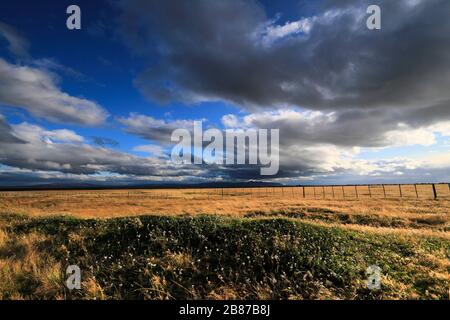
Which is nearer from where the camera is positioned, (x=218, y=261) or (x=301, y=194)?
(x=218, y=261)

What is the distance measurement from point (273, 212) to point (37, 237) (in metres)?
23.4

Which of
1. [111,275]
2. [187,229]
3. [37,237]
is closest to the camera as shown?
[111,275]

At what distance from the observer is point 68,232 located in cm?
1270

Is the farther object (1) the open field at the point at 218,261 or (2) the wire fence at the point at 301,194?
(2) the wire fence at the point at 301,194

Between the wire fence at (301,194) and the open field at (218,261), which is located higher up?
the wire fence at (301,194)

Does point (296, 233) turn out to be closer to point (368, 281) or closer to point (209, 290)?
point (368, 281)

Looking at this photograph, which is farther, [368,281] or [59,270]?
[59,270]

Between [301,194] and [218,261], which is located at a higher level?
[301,194]

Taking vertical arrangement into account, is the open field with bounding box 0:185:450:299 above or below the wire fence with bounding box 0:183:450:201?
below

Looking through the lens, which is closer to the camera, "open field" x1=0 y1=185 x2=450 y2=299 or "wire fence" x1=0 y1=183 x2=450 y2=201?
"open field" x1=0 y1=185 x2=450 y2=299

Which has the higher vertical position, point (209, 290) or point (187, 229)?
point (187, 229)
